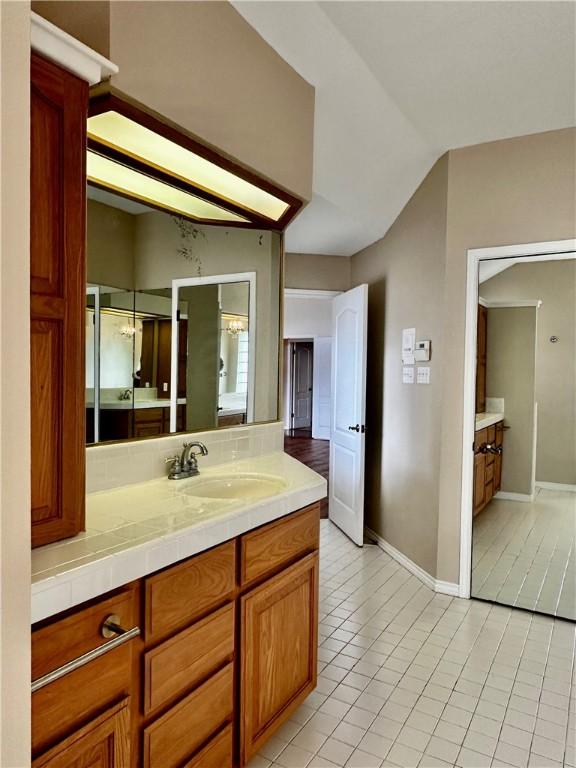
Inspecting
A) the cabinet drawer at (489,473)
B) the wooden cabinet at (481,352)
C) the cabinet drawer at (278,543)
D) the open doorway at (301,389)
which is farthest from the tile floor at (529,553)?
the open doorway at (301,389)

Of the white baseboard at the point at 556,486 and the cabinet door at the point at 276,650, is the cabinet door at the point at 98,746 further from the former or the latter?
the white baseboard at the point at 556,486

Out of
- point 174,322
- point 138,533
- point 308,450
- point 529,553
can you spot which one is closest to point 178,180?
point 174,322

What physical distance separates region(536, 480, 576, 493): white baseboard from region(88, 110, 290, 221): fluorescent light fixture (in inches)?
85.8

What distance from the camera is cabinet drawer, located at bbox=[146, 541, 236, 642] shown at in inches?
48.5

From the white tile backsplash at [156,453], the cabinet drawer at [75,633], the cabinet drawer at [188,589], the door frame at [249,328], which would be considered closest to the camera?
the cabinet drawer at [75,633]

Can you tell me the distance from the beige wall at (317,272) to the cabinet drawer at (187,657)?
354 centimetres

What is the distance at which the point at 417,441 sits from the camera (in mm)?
3422

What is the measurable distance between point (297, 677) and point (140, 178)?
196 cm

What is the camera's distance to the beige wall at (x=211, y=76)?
1.45 metres

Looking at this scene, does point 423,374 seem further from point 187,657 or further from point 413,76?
point 187,657

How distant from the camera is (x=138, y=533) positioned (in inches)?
50.3

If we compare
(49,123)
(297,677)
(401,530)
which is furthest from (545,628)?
(49,123)

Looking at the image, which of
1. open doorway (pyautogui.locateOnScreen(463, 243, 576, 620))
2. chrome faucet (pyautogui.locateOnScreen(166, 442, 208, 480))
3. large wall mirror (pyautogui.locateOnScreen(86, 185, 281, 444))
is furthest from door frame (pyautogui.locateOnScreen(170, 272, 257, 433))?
open doorway (pyautogui.locateOnScreen(463, 243, 576, 620))

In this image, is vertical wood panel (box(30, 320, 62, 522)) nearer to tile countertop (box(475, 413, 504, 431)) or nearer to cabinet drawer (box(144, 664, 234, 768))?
cabinet drawer (box(144, 664, 234, 768))
